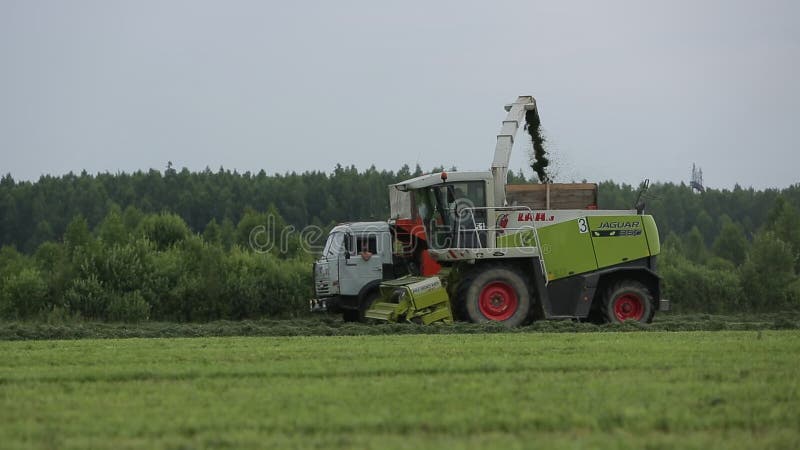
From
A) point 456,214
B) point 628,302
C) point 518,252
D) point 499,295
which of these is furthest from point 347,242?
point 628,302

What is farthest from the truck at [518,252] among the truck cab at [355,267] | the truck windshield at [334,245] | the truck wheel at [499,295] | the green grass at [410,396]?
the green grass at [410,396]

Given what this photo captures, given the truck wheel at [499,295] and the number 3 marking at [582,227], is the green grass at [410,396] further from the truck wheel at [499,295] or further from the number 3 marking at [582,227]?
the number 3 marking at [582,227]

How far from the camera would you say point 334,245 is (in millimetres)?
25141

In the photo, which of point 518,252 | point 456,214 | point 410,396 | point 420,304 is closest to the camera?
point 410,396

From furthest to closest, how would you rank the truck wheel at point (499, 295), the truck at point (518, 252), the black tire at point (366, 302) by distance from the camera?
the black tire at point (366, 302) < the truck at point (518, 252) < the truck wheel at point (499, 295)

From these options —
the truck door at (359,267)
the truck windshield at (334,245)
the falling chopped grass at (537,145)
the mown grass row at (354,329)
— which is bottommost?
the mown grass row at (354,329)

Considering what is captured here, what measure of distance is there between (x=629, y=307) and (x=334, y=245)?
6.88m

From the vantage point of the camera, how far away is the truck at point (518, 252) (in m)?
22.6

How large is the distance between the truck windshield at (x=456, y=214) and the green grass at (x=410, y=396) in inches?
296

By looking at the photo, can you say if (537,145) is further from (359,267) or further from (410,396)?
(410,396)

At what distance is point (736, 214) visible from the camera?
327 ft

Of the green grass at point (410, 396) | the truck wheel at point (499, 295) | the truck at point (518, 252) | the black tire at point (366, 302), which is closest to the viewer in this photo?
the green grass at point (410, 396)

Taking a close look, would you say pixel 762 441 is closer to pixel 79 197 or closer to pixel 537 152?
pixel 537 152

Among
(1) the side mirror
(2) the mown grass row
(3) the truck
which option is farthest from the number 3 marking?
(1) the side mirror
